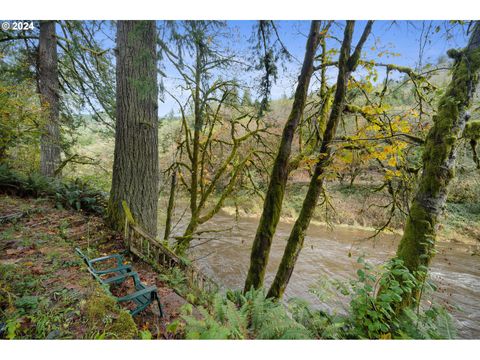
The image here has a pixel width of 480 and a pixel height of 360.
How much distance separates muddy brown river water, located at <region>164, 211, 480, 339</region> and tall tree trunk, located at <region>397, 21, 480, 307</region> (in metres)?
1.96

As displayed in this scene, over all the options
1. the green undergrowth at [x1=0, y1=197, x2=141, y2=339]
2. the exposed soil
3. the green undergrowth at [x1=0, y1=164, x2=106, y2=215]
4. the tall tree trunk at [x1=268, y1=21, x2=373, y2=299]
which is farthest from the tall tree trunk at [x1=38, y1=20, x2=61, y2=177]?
the tall tree trunk at [x1=268, y1=21, x2=373, y2=299]

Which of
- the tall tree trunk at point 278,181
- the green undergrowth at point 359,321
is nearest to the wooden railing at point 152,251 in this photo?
the tall tree trunk at point 278,181

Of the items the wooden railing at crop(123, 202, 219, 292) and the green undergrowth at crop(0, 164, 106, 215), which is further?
the green undergrowth at crop(0, 164, 106, 215)

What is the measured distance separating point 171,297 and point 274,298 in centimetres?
145

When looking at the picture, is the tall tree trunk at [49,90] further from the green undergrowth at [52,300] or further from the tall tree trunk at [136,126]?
the green undergrowth at [52,300]

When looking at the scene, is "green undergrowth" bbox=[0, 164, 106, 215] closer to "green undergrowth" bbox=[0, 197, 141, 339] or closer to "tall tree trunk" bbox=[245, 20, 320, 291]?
"green undergrowth" bbox=[0, 197, 141, 339]

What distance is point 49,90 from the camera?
494 centimetres

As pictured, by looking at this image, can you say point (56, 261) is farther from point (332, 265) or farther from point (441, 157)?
point (332, 265)

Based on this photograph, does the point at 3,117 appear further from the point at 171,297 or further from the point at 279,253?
the point at 279,253

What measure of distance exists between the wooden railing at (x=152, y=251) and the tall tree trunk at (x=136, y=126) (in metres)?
0.23

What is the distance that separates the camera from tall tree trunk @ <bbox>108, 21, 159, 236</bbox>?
9.84 feet

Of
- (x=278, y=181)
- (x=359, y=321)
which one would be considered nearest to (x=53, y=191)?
(x=278, y=181)
